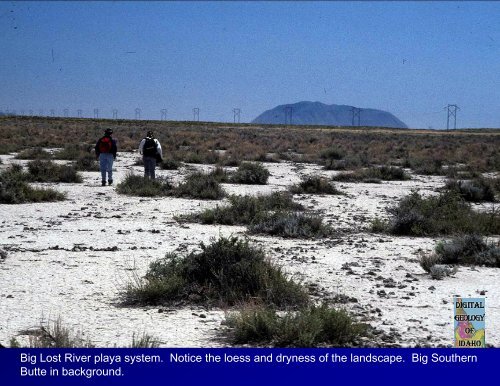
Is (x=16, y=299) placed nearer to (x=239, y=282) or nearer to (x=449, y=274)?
(x=239, y=282)

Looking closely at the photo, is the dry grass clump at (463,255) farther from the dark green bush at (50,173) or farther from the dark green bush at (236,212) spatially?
the dark green bush at (50,173)

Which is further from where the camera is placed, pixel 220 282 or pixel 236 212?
pixel 236 212

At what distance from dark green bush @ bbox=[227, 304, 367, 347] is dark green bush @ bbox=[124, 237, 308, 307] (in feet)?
3.34

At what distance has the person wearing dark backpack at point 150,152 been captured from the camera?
826 inches

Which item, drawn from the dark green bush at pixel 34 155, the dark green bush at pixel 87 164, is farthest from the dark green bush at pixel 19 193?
the dark green bush at pixel 34 155

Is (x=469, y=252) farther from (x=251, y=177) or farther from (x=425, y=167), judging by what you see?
(x=425, y=167)

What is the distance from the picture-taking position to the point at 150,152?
21062mm

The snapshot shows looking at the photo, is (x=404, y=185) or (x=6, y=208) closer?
(x=6, y=208)

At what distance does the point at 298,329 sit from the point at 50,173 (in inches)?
756

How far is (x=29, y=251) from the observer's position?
10.9 m

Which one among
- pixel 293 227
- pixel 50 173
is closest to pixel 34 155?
pixel 50 173

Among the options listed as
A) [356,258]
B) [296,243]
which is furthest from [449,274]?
[296,243]

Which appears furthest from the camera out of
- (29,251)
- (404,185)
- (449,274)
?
(404,185)

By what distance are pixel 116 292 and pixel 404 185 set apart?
19.8m
